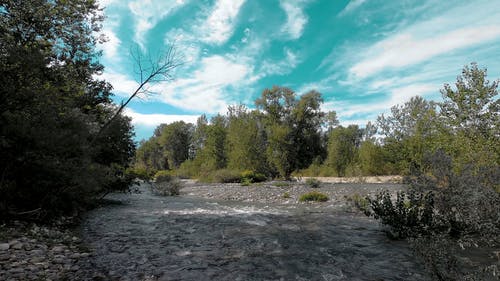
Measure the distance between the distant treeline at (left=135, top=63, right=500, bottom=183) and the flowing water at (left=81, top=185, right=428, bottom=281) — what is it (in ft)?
10.7

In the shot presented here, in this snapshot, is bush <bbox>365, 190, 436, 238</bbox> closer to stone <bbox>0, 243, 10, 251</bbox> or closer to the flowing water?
the flowing water

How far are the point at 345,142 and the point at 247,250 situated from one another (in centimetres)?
4750

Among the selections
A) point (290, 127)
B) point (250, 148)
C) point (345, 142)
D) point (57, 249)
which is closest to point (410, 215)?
point (57, 249)

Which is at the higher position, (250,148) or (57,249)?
(250,148)

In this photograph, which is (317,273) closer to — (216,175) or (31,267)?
(31,267)

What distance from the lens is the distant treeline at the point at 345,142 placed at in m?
10.3

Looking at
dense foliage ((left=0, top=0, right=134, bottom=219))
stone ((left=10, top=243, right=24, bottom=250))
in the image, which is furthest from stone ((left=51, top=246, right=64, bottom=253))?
dense foliage ((left=0, top=0, right=134, bottom=219))

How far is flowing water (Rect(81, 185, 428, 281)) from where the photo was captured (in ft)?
18.2

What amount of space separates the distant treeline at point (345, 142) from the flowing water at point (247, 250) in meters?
3.27

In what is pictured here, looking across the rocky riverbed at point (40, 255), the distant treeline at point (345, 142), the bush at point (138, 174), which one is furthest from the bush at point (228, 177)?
the rocky riverbed at point (40, 255)

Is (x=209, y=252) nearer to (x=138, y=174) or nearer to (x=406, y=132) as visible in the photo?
(x=138, y=174)

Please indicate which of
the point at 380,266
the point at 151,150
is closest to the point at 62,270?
the point at 380,266

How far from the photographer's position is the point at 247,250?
7113mm

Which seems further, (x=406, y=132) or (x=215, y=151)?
(x=215, y=151)
